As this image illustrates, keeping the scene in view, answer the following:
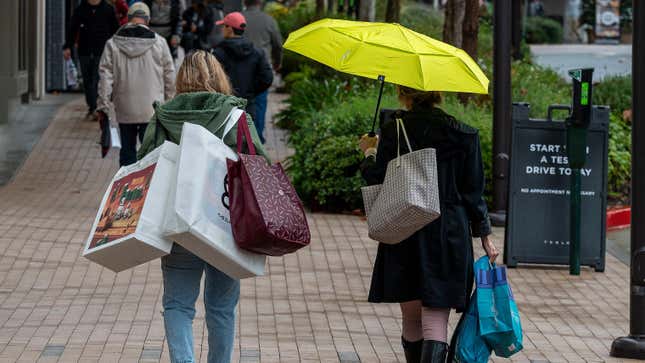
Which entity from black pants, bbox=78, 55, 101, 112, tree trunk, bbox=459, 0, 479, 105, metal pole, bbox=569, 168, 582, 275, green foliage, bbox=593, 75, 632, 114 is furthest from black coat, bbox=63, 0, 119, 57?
metal pole, bbox=569, 168, 582, 275

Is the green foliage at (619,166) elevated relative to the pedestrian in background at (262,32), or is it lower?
lower

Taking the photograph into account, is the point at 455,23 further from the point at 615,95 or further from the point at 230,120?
the point at 230,120

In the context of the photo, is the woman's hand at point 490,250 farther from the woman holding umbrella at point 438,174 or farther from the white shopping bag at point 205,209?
the white shopping bag at point 205,209

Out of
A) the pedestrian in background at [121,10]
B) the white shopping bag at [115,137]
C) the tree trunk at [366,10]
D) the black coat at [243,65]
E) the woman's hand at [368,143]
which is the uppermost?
the tree trunk at [366,10]

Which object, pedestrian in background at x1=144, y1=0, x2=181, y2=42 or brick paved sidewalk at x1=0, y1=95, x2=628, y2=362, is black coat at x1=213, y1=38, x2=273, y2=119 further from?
pedestrian in background at x1=144, y1=0, x2=181, y2=42

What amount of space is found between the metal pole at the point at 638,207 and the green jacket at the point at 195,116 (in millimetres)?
2607

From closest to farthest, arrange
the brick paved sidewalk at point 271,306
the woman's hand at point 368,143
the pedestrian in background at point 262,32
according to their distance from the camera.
Result: the woman's hand at point 368,143, the brick paved sidewalk at point 271,306, the pedestrian in background at point 262,32

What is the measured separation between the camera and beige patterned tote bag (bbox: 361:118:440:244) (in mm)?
5965

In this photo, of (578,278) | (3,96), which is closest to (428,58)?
(578,278)

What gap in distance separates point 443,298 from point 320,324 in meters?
1.97

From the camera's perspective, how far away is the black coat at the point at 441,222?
616 cm

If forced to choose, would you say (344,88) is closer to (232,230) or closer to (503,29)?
(503,29)

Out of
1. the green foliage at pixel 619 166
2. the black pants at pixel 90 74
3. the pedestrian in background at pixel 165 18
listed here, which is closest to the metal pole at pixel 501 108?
the green foliage at pixel 619 166

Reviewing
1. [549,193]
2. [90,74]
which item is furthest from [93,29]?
[549,193]
